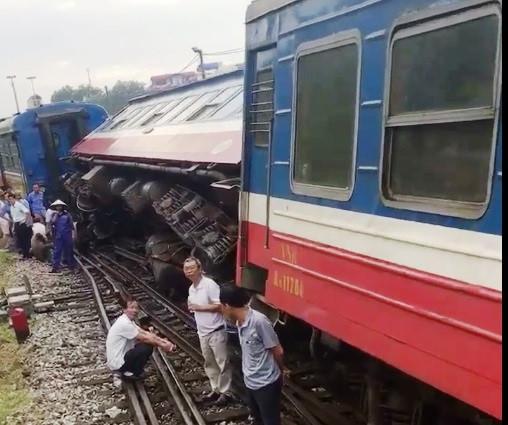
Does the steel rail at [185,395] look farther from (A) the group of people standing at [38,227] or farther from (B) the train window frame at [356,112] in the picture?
(A) the group of people standing at [38,227]

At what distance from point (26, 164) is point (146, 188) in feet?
26.1

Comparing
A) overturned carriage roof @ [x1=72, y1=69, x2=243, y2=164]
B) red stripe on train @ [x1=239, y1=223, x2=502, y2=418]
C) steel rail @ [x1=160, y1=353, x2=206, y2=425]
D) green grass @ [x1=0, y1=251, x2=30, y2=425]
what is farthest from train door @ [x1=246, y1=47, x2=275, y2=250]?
green grass @ [x1=0, y1=251, x2=30, y2=425]

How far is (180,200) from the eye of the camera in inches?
353

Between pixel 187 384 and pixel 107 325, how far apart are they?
244cm

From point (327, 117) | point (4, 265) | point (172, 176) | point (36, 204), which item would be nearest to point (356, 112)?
point (327, 117)

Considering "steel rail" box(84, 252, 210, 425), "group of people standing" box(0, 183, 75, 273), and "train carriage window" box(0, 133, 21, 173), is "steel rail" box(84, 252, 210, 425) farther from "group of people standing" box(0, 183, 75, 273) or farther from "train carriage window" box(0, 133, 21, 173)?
"train carriage window" box(0, 133, 21, 173)

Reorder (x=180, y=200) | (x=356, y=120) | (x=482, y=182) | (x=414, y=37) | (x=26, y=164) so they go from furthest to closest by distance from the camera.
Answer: (x=26, y=164) < (x=180, y=200) < (x=356, y=120) < (x=414, y=37) < (x=482, y=182)

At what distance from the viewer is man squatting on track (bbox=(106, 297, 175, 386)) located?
21.7 feet

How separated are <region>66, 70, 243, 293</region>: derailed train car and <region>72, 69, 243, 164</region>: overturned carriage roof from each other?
19mm

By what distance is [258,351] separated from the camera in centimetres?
459

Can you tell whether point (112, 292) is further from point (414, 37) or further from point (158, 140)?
point (414, 37)

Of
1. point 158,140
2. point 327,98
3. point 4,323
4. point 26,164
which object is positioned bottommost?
point 4,323

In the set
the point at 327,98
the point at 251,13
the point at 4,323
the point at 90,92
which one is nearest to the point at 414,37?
the point at 327,98

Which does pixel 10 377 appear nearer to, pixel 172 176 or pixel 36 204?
pixel 172 176
